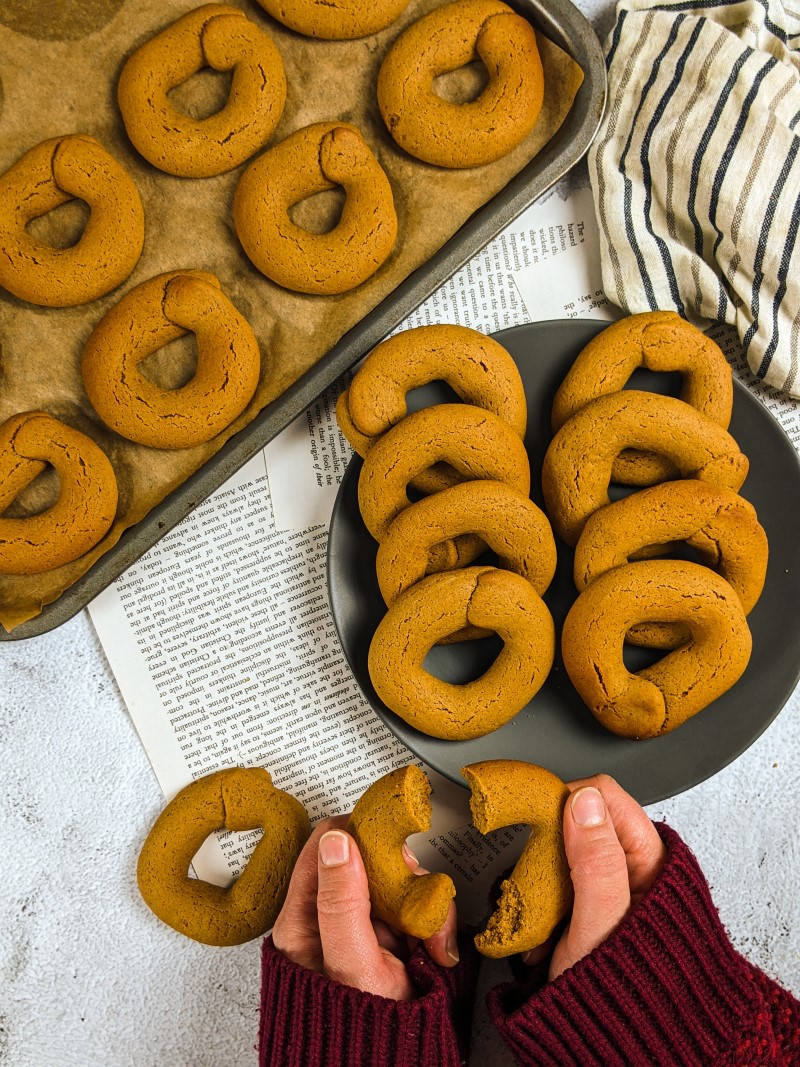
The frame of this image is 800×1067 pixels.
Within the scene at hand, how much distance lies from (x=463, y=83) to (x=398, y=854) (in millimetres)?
859

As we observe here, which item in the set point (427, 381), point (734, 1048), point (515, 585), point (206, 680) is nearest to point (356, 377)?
point (427, 381)

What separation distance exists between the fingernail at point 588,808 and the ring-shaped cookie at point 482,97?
693 mm

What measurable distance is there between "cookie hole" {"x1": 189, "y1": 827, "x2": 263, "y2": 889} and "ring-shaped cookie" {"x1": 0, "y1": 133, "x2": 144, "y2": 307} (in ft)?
2.17

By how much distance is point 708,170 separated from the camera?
3.41ft

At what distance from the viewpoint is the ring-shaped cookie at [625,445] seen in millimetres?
944

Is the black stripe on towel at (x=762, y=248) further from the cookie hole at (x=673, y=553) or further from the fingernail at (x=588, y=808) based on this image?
the fingernail at (x=588, y=808)

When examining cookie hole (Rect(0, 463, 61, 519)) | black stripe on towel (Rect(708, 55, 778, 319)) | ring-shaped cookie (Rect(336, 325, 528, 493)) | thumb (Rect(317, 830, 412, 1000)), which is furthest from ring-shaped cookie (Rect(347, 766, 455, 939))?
black stripe on towel (Rect(708, 55, 778, 319))

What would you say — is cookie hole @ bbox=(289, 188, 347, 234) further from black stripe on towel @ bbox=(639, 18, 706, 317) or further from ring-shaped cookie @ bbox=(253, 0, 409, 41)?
black stripe on towel @ bbox=(639, 18, 706, 317)

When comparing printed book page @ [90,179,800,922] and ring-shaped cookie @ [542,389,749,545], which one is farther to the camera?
printed book page @ [90,179,800,922]

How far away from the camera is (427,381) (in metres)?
0.99

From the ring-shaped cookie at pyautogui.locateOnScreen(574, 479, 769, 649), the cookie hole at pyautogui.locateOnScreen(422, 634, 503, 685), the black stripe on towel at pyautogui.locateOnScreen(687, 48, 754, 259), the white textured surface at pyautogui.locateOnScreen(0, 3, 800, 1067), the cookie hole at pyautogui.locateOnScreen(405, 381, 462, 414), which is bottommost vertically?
the white textured surface at pyautogui.locateOnScreen(0, 3, 800, 1067)

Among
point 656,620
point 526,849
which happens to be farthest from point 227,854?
point 656,620

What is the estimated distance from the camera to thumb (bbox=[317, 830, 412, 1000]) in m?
0.93

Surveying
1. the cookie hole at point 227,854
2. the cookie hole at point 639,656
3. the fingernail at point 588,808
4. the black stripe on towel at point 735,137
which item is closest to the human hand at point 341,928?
the cookie hole at point 227,854
